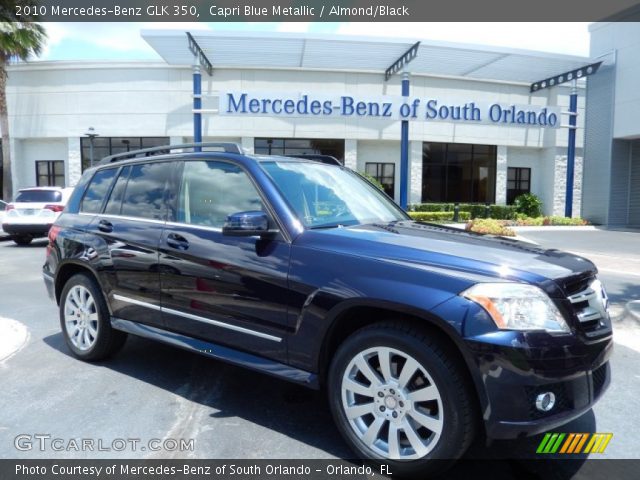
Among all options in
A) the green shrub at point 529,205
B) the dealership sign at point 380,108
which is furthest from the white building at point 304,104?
the green shrub at point 529,205

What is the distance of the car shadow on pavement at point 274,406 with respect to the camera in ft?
9.12

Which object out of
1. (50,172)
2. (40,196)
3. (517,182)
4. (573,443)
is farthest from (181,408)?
(517,182)

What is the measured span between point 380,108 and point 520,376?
19.1 metres

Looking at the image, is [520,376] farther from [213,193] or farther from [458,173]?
[458,173]

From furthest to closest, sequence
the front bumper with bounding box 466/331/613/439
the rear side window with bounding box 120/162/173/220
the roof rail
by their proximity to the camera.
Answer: the rear side window with bounding box 120/162/173/220, the roof rail, the front bumper with bounding box 466/331/613/439

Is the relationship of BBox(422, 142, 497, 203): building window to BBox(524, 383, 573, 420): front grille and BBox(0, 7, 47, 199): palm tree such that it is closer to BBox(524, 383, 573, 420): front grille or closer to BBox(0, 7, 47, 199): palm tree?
BBox(0, 7, 47, 199): palm tree

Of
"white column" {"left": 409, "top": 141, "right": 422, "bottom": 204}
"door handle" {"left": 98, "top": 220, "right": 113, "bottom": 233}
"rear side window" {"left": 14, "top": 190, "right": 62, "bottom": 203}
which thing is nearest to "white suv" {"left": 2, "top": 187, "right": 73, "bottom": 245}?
"rear side window" {"left": 14, "top": 190, "right": 62, "bottom": 203}

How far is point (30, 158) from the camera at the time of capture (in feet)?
75.6

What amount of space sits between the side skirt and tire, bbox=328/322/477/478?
9.5 inches

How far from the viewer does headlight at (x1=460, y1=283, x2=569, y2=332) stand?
238 cm

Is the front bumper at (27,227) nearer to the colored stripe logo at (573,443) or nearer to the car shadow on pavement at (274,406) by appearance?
the car shadow on pavement at (274,406)

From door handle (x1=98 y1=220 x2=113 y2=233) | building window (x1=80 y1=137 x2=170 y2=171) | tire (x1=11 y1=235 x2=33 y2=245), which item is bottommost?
tire (x1=11 y1=235 x2=33 y2=245)

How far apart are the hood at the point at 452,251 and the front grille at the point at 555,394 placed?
20.7 inches

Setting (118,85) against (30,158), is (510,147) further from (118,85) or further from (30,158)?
(30,158)
